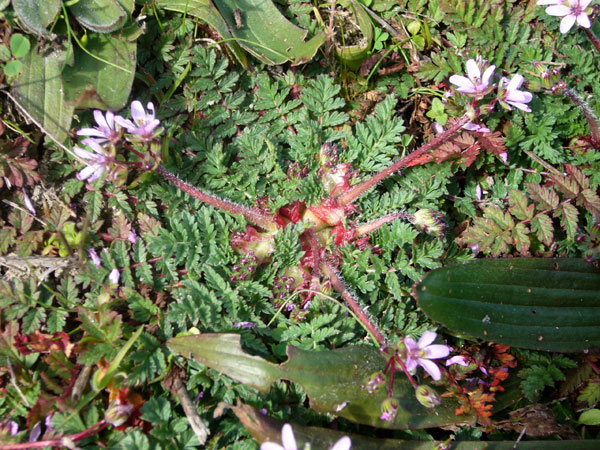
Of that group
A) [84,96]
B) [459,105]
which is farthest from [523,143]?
[84,96]

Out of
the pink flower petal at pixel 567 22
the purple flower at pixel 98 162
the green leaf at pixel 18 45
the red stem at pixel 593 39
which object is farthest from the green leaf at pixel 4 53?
the red stem at pixel 593 39

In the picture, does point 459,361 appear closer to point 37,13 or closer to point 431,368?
point 431,368

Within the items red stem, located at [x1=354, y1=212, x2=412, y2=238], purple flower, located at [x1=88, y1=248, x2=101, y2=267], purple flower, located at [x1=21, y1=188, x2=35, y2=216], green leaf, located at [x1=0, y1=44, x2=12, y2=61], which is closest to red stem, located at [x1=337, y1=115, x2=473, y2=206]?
red stem, located at [x1=354, y1=212, x2=412, y2=238]

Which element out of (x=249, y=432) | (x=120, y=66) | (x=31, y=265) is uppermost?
(x=120, y=66)

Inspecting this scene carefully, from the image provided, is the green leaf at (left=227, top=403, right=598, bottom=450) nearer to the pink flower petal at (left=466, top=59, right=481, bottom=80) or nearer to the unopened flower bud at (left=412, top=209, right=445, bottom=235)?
the unopened flower bud at (left=412, top=209, right=445, bottom=235)

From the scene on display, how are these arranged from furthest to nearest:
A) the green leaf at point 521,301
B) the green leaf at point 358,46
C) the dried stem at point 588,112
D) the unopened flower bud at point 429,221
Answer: the green leaf at point 358,46 < the dried stem at point 588,112 < the unopened flower bud at point 429,221 < the green leaf at point 521,301

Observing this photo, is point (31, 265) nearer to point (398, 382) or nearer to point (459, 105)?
point (398, 382)

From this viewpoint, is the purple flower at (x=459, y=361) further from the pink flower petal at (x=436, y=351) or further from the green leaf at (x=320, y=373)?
the pink flower petal at (x=436, y=351)
